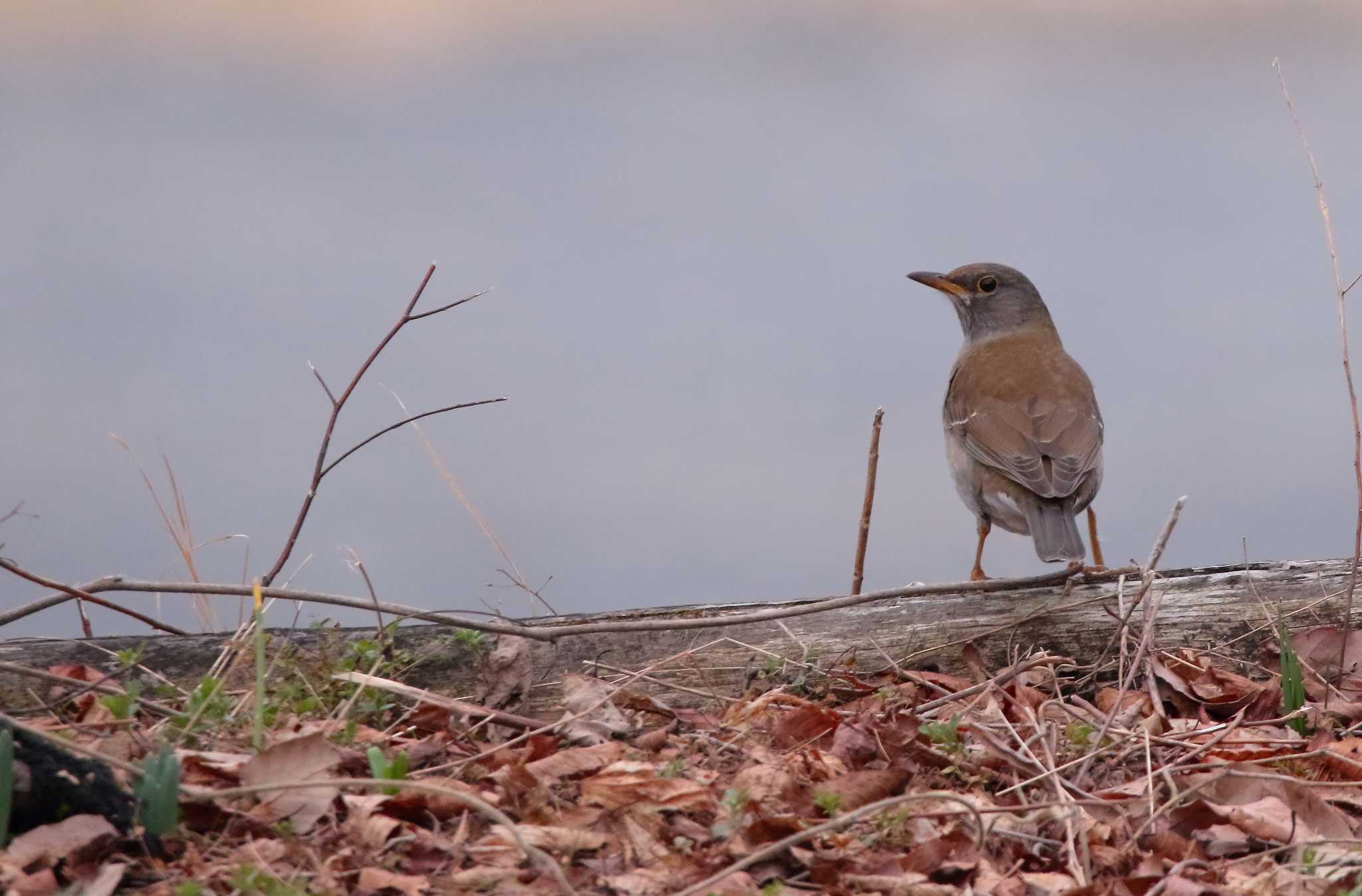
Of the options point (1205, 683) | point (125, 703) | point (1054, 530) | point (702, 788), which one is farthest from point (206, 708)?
point (1054, 530)

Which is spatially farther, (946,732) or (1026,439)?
(1026,439)

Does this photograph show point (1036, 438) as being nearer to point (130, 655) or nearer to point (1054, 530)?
point (1054, 530)

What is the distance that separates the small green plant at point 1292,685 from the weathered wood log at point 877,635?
596 mm

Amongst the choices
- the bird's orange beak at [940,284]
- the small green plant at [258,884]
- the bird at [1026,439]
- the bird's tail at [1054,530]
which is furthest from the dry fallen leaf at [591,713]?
the bird's orange beak at [940,284]

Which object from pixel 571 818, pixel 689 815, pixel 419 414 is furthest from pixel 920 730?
pixel 419 414

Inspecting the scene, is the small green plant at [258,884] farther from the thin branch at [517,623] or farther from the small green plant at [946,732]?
the small green plant at [946,732]

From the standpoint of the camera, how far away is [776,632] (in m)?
4.78

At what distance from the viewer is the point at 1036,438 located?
662cm

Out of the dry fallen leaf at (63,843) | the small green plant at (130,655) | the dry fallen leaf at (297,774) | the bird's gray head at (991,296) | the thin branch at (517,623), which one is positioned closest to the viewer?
the dry fallen leaf at (63,843)

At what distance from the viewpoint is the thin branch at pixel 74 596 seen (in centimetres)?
432

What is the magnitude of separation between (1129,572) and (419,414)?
292 cm

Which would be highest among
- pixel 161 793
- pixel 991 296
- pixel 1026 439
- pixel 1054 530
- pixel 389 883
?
pixel 991 296

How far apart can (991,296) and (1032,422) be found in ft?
6.65

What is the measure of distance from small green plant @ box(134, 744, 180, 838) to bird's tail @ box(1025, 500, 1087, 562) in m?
3.89
